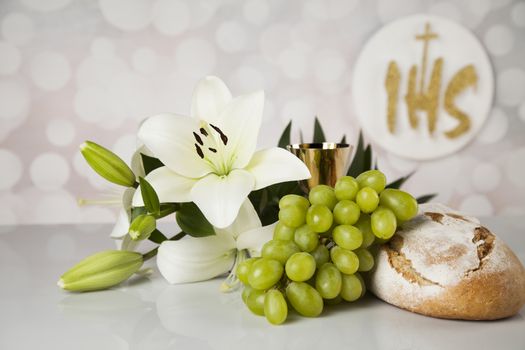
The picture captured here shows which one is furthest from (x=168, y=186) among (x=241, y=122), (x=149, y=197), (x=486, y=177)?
(x=486, y=177)

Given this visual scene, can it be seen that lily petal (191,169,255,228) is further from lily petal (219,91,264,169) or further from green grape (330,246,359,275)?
green grape (330,246,359,275)

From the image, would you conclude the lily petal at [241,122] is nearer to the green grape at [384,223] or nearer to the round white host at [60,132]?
the green grape at [384,223]

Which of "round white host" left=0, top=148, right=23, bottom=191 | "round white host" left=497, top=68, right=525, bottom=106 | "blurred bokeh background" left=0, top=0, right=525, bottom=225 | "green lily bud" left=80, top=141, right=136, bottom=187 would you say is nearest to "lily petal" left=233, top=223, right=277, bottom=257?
"green lily bud" left=80, top=141, right=136, bottom=187

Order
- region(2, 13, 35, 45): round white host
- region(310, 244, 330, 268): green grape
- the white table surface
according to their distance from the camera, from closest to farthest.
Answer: the white table surface, region(310, 244, 330, 268): green grape, region(2, 13, 35, 45): round white host

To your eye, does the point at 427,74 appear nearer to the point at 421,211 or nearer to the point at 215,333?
the point at 421,211

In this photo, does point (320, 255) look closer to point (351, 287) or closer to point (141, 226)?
point (351, 287)

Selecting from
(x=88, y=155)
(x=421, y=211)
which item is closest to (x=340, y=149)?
(x=421, y=211)

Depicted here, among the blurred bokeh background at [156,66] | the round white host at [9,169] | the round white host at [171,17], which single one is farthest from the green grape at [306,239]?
the round white host at [9,169]
